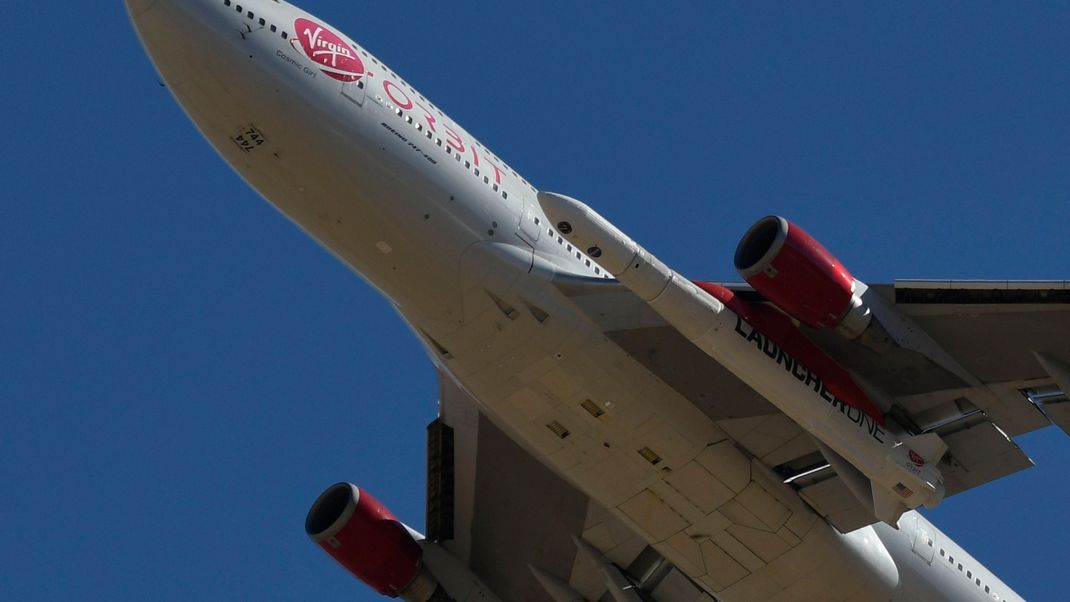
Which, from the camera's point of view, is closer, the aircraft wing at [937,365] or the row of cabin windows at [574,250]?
the aircraft wing at [937,365]

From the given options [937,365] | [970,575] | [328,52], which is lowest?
[328,52]

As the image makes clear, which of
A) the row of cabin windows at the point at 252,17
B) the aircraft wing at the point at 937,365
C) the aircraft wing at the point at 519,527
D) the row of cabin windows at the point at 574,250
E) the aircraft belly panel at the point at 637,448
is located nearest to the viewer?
the row of cabin windows at the point at 252,17

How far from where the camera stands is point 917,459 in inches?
1054

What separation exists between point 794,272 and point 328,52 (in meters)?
7.61

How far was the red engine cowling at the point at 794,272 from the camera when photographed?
2561 cm

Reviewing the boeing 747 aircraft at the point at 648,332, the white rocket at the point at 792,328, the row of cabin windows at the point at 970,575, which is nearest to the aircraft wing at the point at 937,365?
the boeing 747 aircraft at the point at 648,332

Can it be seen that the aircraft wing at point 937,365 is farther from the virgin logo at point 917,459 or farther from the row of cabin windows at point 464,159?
the row of cabin windows at point 464,159

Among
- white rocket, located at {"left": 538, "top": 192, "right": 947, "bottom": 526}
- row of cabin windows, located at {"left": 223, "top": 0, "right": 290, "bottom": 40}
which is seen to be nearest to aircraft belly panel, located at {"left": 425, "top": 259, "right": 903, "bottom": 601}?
white rocket, located at {"left": 538, "top": 192, "right": 947, "bottom": 526}

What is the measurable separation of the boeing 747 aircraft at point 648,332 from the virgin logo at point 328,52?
4 cm

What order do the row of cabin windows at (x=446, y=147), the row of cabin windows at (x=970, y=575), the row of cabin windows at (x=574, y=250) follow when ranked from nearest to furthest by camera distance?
the row of cabin windows at (x=446, y=147), the row of cabin windows at (x=574, y=250), the row of cabin windows at (x=970, y=575)

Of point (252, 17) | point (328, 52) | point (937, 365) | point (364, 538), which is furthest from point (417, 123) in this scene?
point (937, 365)

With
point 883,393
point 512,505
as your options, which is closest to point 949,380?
point 883,393

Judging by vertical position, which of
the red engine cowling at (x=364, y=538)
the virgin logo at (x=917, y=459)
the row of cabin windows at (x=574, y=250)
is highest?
the virgin logo at (x=917, y=459)

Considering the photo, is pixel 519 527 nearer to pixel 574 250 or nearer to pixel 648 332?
pixel 574 250
